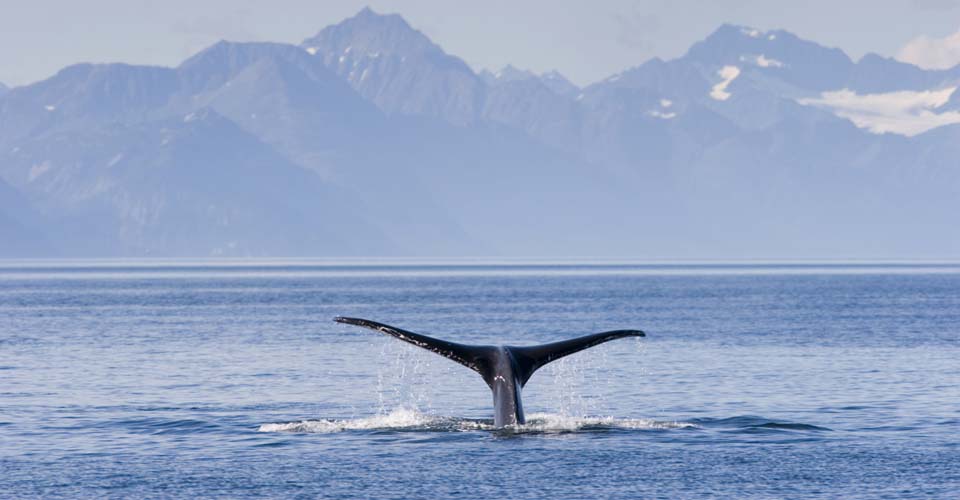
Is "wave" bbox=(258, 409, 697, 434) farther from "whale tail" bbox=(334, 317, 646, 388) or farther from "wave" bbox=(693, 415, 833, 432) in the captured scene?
"whale tail" bbox=(334, 317, 646, 388)

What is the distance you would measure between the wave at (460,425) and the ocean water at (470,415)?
0.10 meters

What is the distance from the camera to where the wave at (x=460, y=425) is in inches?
1286

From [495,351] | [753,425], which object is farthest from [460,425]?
[753,425]

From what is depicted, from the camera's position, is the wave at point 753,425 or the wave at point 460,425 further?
the wave at point 753,425

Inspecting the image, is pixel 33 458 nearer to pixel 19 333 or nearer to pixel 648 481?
pixel 648 481

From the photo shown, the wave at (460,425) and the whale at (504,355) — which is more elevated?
the whale at (504,355)

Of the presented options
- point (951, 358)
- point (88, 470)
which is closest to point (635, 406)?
point (88, 470)

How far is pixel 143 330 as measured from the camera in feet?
245

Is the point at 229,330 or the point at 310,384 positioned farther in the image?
the point at 229,330

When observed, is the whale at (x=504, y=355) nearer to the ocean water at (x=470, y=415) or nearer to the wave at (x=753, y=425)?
the ocean water at (x=470, y=415)

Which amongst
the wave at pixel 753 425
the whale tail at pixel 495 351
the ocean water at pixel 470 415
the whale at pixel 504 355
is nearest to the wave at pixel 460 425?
the ocean water at pixel 470 415

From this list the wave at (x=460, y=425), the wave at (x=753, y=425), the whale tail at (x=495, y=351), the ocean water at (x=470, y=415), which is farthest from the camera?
the wave at (x=753, y=425)

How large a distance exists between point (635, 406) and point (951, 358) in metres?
19.7

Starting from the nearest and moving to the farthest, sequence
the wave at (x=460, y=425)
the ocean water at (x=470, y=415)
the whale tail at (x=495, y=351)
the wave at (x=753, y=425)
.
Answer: the ocean water at (x=470, y=415) < the whale tail at (x=495, y=351) < the wave at (x=460, y=425) < the wave at (x=753, y=425)
